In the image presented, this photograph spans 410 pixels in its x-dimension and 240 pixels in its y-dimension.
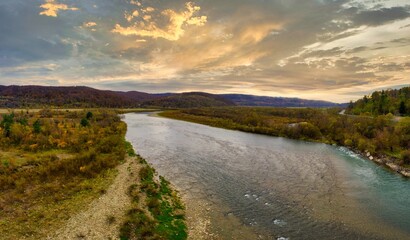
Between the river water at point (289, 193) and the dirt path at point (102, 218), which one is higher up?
the dirt path at point (102, 218)

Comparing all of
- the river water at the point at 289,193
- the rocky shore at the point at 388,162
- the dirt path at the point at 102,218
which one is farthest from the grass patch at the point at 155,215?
the rocky shore at the point at 388,162

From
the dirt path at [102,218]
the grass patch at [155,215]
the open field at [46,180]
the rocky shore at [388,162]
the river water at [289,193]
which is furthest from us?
the rocky shore at [388,162]

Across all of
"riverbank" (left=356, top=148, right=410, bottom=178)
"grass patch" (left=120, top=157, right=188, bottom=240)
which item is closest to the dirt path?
"grass patch" (left=120, top=157, right=188, bottom=240)

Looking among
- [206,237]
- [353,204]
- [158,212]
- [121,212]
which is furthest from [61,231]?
[353,204]

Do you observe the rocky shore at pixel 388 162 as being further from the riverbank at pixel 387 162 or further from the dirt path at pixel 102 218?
the dirt path at pixel 102 218

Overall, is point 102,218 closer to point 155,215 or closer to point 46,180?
point 155,215

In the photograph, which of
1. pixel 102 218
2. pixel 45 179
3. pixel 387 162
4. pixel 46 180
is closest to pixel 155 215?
pixel 102 218

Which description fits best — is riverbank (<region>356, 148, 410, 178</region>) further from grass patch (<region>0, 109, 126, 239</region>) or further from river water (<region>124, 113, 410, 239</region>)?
grass patch (<region>0, 109, 126, 239</region>)
